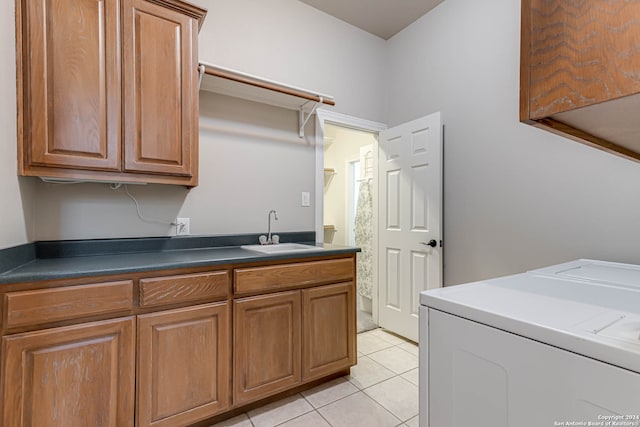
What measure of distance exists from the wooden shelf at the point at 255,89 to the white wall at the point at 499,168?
3.59ft

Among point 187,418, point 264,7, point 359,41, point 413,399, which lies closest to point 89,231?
point 187,418

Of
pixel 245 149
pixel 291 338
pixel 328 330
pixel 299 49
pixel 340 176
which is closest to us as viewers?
pixel 291 338

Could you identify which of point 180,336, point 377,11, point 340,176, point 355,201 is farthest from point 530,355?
point 340,176

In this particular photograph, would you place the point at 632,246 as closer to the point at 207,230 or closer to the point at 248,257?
the point at 248,257

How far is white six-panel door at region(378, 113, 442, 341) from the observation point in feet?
8.16

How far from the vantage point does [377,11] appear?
2.66 meters

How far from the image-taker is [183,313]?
4.91 ft

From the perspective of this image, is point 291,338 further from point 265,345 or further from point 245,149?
point 245,149

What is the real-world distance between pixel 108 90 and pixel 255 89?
2.92ft

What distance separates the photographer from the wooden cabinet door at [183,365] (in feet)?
4.62

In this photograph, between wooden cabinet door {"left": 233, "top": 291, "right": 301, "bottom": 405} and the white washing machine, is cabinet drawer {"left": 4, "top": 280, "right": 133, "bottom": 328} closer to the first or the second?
wooden cabinet door {"left": 233, "top": 291, "right": 301, "bottom": 405}

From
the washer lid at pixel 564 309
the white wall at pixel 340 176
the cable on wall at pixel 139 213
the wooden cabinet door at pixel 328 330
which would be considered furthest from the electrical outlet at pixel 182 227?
the white wall at pixel 340 176

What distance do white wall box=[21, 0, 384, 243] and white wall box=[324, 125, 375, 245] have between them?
3.99 feet

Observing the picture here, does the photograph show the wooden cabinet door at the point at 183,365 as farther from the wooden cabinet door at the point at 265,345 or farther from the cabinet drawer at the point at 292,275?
the cabinet drawer at the point at 292,275
